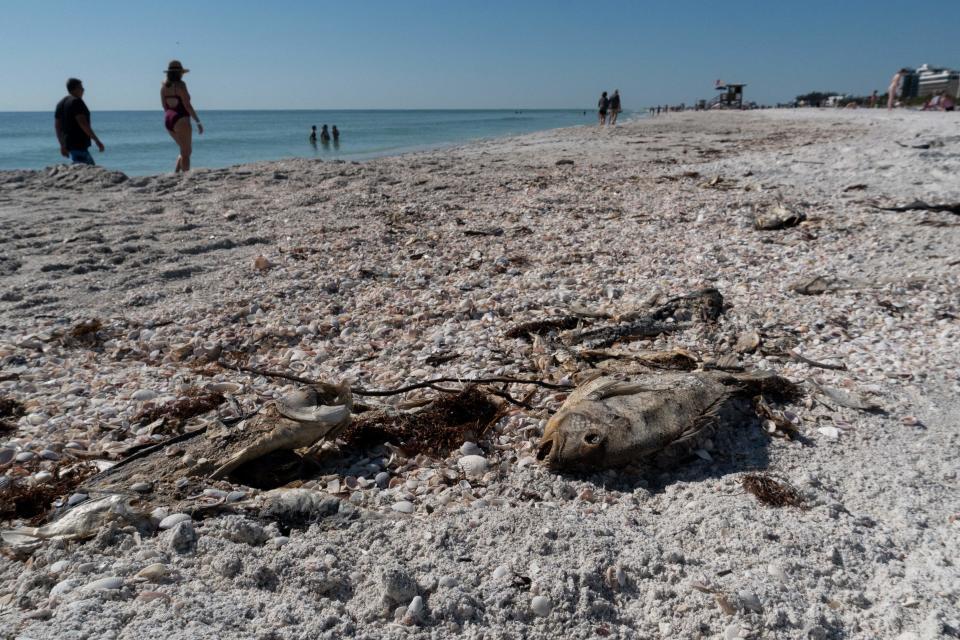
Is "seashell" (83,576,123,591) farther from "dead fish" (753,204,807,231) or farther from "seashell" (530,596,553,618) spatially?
"dead fish" (753,204,807,231)

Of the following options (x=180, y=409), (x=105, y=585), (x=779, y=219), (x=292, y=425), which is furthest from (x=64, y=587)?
(x=779, y=219)

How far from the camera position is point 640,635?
2125 mm

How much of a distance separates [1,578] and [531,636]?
78.7 inches

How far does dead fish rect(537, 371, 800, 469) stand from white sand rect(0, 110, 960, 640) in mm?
125

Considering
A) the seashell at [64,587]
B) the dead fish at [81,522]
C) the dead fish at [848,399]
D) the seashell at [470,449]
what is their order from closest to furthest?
1. the seashell at [64,587]
2. the dead fish at [81,522]
3. the seashell at [470,449]
4. the dead fish at [848,399]

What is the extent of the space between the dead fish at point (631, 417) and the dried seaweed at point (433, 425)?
0.47 m

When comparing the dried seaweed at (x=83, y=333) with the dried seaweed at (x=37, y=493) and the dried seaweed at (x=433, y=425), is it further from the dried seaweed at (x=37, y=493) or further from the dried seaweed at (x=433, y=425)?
the dried seaweed at (x=433, y=425)

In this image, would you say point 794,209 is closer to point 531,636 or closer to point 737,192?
point 737,192

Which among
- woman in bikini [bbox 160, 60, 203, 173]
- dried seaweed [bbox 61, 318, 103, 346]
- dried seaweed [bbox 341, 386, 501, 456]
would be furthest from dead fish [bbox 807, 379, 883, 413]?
woman in bikini [bbox 160, 60, 203, 173]

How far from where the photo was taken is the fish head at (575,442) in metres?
2.96

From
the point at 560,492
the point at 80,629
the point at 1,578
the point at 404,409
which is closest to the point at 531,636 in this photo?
the point at 560,492

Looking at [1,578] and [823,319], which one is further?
[823,319]

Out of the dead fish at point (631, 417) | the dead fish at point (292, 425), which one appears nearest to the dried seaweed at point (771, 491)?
the dead fish at point (631, 417)

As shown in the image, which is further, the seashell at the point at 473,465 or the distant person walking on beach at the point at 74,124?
the distant person walking on beach at the point at 74,124
